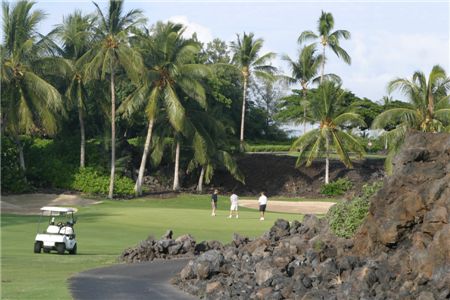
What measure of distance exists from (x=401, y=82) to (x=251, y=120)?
4077 centimetres

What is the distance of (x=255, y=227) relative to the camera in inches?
1724

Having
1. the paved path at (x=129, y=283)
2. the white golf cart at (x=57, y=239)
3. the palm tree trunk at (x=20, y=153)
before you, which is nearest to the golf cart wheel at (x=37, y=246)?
the white golf cart at (x=57, y=239)

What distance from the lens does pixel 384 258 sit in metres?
20.1

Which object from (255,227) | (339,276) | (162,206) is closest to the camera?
(339,276)

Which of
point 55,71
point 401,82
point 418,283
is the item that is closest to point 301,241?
point 418,283

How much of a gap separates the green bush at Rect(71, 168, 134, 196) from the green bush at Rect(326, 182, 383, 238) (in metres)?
43.7

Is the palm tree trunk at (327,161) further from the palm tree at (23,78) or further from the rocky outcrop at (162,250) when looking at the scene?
the rocky outcrop at (162,250)

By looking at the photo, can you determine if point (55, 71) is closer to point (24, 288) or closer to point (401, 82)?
point (401, 82)

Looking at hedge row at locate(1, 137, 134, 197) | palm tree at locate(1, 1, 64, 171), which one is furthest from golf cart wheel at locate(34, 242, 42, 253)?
hedge row at locate(1, 137, 134, 197)

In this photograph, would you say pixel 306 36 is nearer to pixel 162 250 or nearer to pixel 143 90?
pixel 143 90

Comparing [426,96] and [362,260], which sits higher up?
[426,96]

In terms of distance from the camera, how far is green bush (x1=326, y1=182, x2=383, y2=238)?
2362 cm

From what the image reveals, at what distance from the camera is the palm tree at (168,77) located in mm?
64250

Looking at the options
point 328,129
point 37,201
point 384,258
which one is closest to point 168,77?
point 37,201
